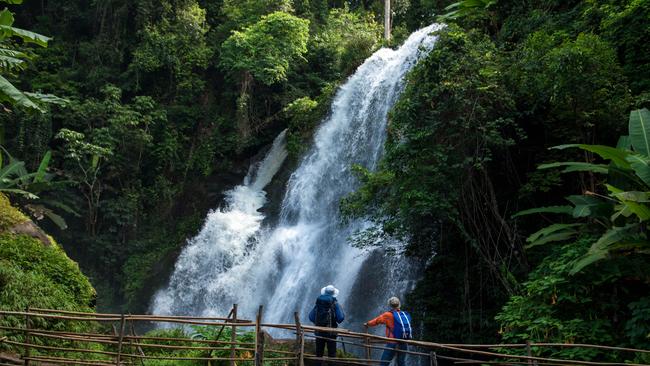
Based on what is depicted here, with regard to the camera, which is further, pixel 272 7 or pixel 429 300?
pixel 272 7

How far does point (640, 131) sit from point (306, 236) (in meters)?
9.82

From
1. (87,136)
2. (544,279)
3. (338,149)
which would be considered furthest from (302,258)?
(87,136)

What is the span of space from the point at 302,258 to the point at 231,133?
26.7ft

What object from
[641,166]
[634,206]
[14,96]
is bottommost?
[634,206]

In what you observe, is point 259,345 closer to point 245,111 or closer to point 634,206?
point 634,206

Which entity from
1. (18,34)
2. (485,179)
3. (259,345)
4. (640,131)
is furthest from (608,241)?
(18,34)

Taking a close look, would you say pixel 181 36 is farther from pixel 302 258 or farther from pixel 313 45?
pixel 302 258

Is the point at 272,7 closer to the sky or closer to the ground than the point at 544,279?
closer to the sky

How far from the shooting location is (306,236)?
16812mm

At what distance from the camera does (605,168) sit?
8391 millimetres

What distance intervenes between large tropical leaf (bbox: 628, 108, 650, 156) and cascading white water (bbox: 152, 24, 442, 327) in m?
6.30

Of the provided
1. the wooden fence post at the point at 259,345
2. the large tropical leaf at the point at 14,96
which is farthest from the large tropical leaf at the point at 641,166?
the large tropical leaf at the point at 14,96

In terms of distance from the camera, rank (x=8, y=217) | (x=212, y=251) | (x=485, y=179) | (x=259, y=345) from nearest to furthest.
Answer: (x=259, y=345)
(x=485, y=179)
(x=8, y=217)
(x=212, y=251)

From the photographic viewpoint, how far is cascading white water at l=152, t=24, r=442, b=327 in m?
15.0
